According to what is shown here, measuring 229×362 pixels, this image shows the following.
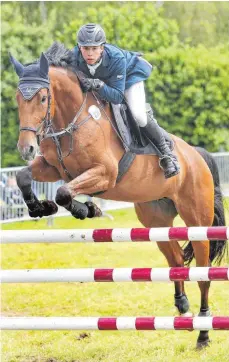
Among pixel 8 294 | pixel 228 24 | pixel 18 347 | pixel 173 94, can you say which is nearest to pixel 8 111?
pixel 173 94

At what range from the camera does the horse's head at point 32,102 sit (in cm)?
575

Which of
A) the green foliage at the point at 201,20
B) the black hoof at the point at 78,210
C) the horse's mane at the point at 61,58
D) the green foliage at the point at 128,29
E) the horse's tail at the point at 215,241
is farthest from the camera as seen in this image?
the green foliage at the point at 201,20

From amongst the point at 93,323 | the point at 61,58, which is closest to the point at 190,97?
the point at 61,58

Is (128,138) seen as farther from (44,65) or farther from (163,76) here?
(163,76)

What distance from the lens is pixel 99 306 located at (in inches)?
344

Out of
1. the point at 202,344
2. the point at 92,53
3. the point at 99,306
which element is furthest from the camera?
the point at 99,306

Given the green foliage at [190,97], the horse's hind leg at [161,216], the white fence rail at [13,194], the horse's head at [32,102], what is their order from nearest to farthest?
the horse's head at [32,102] < the horse's hind leg at [161,216] < the white fence rail at [13,194] < the green foliage at [190,97]

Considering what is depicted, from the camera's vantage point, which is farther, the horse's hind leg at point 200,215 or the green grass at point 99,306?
the horse's hind leg at point 200,215

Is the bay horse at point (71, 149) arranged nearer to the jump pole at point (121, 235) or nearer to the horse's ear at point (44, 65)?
the horse's ear at point (44, 65)

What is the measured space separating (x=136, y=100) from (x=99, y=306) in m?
2.97

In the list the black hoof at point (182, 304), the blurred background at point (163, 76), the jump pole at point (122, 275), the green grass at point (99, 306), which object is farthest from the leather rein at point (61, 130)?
A: the blurred background at point (163, 76)

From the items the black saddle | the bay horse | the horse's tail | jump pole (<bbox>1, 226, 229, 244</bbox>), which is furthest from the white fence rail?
jump pole (<bbox>1, 226, 229, 244</bbox>)

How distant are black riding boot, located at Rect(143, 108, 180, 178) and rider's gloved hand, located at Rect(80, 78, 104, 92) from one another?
1.86 feet

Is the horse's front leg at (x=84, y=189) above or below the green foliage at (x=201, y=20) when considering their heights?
above
